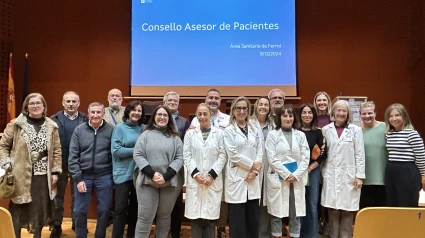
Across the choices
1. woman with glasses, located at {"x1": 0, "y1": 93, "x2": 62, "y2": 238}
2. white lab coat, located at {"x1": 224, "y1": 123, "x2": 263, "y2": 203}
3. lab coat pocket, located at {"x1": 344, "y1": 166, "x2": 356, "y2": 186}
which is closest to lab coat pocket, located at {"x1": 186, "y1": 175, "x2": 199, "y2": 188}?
white lab coat, located at {"x1": 224, "y1": 123, "x2": 263, "y2": 203}

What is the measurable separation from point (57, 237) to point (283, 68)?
4.12 m

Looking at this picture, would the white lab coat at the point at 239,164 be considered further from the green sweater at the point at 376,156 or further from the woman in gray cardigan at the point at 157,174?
the green sweater at the point at 376,156

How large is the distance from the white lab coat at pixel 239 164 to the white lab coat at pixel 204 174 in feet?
0.23

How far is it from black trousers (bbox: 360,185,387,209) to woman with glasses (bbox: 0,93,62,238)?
3.06 metres

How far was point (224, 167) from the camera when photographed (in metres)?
3.00

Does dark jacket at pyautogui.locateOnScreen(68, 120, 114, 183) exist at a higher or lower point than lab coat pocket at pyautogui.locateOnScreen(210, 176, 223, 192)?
higher

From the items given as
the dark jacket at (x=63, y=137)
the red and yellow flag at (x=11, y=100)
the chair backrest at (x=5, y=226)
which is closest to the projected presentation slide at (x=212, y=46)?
the red and yellow flag at (x=11, y=100)

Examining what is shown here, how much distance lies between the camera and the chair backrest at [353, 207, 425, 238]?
4.28 ft

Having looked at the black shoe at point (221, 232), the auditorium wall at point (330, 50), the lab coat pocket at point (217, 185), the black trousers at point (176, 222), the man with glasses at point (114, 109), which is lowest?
the black shoe at point (221, 232)

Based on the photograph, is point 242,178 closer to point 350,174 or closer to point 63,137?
point 350,174

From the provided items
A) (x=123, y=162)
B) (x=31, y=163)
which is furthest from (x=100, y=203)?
(x=31, y=163)

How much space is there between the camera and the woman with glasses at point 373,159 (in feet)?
10.5

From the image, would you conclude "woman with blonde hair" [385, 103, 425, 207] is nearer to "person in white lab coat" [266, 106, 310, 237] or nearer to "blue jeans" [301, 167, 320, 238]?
"blue jeans" [301, 167, 320, 238]

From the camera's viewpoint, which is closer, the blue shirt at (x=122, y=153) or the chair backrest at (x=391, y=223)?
the chair backrest at (x=391, y=223)
